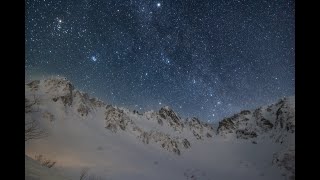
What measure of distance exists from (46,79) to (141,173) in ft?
204

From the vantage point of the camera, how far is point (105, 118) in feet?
339

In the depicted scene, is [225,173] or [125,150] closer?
[225,173]

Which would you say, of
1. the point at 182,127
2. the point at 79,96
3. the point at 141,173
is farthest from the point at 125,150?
the point at 182,127

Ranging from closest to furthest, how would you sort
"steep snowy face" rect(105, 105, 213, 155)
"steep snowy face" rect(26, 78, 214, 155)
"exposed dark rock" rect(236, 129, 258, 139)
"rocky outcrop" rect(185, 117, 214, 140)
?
"steep snowy face" rect(26, 78, 214, 155) → "steep snowy face" rect(105, 105, 213, 155) → "exposed dark rock" rect(236, 129, 258, 139) → "rocky outcrop" rect(185, 117, 214, 140)

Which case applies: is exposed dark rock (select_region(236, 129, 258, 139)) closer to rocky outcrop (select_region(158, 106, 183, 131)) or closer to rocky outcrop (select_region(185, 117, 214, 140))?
rocky outcrop (select_region(185, 117, 214, 140))

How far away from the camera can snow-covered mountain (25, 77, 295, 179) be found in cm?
7106

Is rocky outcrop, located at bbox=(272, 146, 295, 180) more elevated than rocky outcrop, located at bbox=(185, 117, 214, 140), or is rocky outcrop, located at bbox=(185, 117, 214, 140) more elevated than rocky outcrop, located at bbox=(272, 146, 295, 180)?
rocky outcrop, located at bbox=(185, 117, 214, 140)

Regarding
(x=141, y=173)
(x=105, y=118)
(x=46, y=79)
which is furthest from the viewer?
(x=46, y=79)

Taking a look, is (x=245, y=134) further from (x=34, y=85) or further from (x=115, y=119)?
(x=34, y=85)

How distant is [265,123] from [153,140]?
47817 millimetres

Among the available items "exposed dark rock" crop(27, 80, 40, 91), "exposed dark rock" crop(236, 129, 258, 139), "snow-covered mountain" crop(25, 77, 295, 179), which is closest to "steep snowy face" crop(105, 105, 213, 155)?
"snow-covered mountain" crop(25, 77, 295, 179)

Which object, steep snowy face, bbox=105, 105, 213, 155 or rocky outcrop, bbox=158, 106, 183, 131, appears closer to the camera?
steep snowy face, bbox=105, 105, 213, 155

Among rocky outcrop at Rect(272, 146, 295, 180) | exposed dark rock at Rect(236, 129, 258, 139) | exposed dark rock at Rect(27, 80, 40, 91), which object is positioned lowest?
rocky outcrop at Rect(272, 146, 295, 180)
